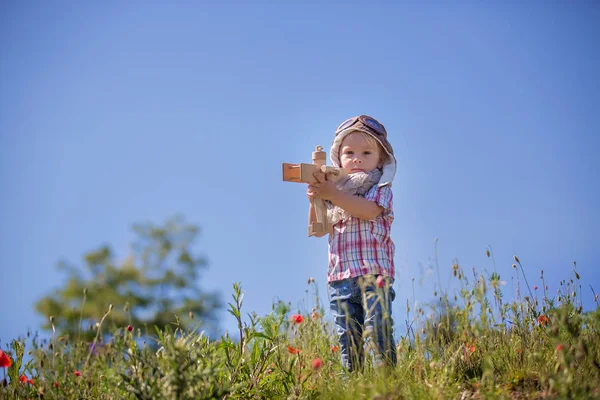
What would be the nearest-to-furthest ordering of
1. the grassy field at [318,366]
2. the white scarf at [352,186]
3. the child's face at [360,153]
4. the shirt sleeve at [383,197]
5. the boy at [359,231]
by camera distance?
the grassy field at [318,366] < the boy at [359,231] < the shirt sleeve at [383,197] < the white scarf at [352,186] < the child's face at [360,153]

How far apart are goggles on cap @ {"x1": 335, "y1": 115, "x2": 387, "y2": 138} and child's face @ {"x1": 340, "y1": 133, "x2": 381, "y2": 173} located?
87 millimetres

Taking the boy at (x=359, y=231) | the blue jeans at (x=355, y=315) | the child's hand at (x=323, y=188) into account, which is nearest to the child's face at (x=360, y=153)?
the boy at (x=359, y=231)

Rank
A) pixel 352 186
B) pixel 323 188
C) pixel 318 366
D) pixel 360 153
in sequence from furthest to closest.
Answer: pixel 360 153 → pixel 352 186 → pixel 323 188 → pixel 318 366

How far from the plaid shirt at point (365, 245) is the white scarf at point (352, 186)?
5 centimetres

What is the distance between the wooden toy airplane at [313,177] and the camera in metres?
3.99

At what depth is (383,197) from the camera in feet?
13.4

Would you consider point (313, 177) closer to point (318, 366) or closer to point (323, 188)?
point (323, 188)

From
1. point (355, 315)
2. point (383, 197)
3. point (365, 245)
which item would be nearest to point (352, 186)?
point (383, 197)

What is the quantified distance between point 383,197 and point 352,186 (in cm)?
26

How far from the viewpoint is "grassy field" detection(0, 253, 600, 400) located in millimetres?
2902

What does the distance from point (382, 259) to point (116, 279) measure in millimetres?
14676

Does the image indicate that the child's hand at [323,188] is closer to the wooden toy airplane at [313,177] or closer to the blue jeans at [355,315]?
the wooden toy airplane at [313,177]

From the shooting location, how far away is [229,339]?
3.61m

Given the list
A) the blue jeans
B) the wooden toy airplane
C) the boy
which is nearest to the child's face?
the boy
